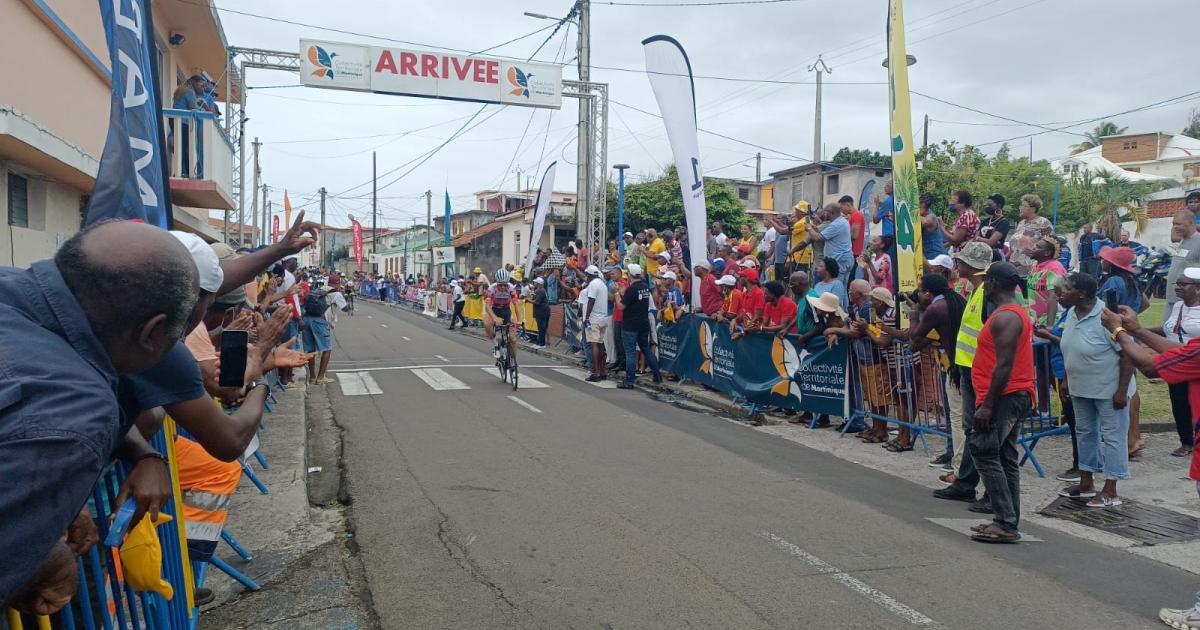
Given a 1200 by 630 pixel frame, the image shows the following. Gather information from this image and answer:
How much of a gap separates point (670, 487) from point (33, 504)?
19.9ft

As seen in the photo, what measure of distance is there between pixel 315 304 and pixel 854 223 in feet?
30.9

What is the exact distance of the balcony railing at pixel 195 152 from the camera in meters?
15.4

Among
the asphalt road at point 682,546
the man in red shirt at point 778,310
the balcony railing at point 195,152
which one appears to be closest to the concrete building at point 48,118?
the balcony railing at point 195,152

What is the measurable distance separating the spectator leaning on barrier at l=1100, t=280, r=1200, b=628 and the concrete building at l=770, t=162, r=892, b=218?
34236 mm

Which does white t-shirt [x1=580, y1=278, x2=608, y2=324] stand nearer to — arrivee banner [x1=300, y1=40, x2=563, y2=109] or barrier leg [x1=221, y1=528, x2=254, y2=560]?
arrivee banner [x1=300, y1=40, x2=563, y2=109]

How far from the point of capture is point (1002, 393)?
623 cm

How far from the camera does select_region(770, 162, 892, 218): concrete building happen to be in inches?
1655

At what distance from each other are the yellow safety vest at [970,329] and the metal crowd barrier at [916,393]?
1277 mm

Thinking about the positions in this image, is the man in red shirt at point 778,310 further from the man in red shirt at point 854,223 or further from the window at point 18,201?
the window at point 18,201

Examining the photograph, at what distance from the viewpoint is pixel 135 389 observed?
2.43 meters

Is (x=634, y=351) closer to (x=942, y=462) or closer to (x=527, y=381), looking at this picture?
(x=527, y=381)

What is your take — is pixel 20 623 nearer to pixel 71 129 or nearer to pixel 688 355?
pixel 71 129

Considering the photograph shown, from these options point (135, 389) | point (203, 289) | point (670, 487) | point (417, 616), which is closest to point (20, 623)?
point (135, 389)

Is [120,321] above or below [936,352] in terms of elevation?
above
